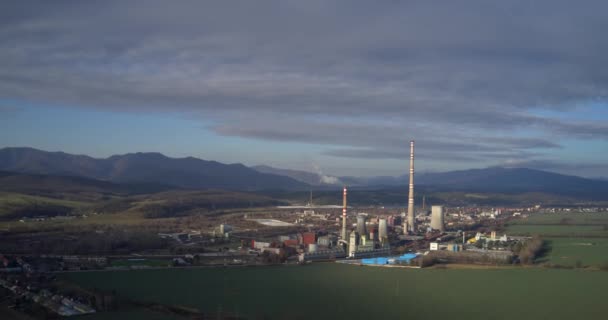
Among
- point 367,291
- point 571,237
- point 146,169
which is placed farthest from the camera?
point 146,169

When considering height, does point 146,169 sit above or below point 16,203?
above

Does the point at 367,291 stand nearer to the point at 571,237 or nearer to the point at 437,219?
the point at 571,237

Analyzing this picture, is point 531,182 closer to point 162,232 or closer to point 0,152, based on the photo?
point 0,152

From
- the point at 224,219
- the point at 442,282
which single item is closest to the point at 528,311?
the point at 442,282

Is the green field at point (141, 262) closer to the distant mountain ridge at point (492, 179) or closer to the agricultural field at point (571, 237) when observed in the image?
the agricultural field at point (571, 237)

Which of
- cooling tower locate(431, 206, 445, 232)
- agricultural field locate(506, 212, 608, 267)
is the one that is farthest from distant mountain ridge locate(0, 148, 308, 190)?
cooling tower locate(431, 206, 445, 232)

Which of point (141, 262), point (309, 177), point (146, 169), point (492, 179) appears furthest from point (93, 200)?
point (492, 179)
